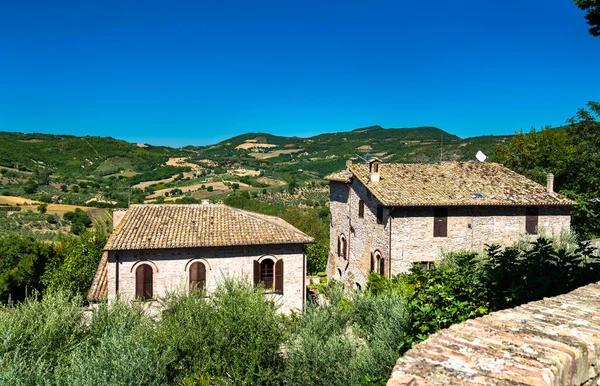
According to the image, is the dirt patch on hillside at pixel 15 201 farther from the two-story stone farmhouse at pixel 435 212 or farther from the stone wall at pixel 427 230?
the stone wall at pixel 427 230

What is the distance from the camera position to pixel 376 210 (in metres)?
19.0

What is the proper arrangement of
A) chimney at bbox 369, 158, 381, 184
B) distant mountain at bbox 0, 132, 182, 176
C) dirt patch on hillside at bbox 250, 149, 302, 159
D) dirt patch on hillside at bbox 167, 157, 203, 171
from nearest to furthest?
1. chimney at bbox 369, 158, 381, 184
2. distant mountain at bbox 0, 132, 182, 176
3. dirt patch on hillside at bbox 167, 157, 203, 171
4. dirt patch on hillside at bbox 250, 149, 302, 159

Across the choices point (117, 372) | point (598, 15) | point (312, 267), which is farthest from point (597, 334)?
point (312, 267)

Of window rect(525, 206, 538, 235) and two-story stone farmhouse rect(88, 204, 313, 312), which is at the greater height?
window rect(525, 206, 538, 235)

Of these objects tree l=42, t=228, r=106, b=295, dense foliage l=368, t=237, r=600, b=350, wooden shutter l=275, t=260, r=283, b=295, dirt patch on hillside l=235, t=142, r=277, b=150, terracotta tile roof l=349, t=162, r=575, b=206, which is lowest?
tree l=42, t=228, r=106, b=295

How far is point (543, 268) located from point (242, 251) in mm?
11437

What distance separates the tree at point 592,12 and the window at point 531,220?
44.1 feet

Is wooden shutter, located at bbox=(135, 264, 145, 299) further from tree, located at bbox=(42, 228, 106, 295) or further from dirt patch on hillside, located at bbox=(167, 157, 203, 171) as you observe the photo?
dirt patch on hillside, located at bbox=(167, 157, 203, 171)

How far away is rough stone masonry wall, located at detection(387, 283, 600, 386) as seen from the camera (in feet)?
8.76

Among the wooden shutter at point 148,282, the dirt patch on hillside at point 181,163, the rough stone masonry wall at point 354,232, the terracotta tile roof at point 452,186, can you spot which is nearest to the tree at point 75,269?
the wooden shutter at point 148,282

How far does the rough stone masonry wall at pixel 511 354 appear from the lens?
8.76 ft

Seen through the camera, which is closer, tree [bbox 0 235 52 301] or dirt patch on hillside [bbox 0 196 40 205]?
tree [bbox 0 235 52 301]

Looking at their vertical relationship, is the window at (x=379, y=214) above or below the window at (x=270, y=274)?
above

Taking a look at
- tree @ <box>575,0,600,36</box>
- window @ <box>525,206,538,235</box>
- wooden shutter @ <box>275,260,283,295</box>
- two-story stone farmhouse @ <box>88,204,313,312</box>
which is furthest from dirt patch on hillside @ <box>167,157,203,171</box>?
tree @ <box>575,0,600,36</box>
